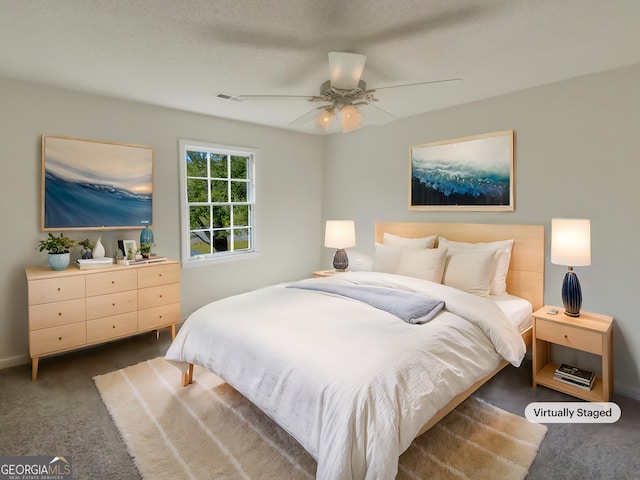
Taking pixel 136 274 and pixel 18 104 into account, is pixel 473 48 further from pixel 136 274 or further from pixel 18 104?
pixel 18 104

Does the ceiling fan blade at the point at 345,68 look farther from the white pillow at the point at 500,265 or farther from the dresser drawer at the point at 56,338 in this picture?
the dresser drawer at the point at 56,338

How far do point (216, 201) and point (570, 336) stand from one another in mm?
3769

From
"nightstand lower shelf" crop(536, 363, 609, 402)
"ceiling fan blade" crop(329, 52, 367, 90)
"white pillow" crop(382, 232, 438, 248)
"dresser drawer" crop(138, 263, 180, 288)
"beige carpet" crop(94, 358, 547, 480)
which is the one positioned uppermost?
"ceiling fan blade" crop(329, 52, 367, 90)

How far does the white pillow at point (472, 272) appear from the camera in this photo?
3020 millimetres

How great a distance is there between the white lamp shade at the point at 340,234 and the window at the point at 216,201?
3.49ft

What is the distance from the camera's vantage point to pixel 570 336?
2.53 meters

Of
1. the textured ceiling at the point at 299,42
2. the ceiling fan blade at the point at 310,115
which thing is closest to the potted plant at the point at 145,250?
the textured ceiling at the point at 299,42

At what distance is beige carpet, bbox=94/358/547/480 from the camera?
1819 millimetres

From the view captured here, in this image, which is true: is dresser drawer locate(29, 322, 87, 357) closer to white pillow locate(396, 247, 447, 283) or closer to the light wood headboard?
white pillow locate(396, 247, 447, 283)

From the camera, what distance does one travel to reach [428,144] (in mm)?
3854

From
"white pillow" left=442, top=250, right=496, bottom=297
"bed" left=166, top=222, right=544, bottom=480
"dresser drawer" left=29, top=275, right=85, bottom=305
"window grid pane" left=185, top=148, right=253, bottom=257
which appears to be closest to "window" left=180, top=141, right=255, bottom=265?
"window grid pane" left=185, top=148, right=253, bottom=257

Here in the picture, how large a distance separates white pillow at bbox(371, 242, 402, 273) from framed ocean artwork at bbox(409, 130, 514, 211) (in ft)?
2.12

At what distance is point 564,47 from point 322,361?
2550 millimetres

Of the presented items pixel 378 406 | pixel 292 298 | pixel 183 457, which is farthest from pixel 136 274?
pixel 378 406
